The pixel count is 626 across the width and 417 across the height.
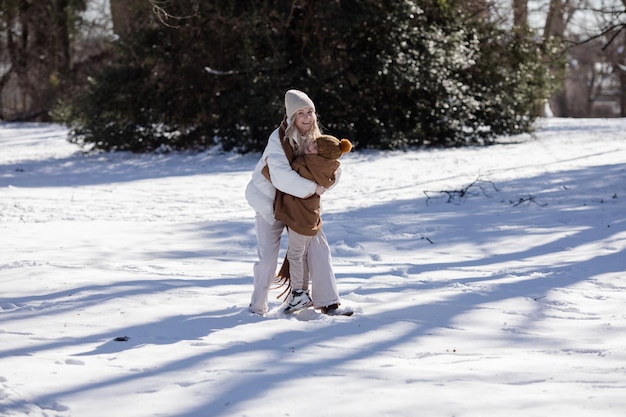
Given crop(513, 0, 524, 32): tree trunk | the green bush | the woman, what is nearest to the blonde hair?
the woman

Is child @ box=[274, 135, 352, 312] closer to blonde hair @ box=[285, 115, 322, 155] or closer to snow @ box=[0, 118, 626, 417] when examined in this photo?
blonde hair @ box=[285, 115, 322, 155]

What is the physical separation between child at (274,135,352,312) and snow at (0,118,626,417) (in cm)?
22

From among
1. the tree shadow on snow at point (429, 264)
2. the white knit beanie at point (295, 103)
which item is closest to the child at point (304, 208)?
the white knit beanie at point (295, 103)

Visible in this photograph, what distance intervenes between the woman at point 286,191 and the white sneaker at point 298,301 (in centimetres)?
5

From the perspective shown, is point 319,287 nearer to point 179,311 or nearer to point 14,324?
point 179,311

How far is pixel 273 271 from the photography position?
5.48 metres

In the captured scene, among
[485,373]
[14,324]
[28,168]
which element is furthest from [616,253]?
[28,168]

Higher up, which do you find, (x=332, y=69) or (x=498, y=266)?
(x=332, y=69)

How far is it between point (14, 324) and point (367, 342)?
209 cm

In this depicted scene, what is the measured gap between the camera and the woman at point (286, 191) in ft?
17.1

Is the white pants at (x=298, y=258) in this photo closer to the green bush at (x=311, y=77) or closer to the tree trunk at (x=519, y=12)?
the green bush at (x=311, y=77)

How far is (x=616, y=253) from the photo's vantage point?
761 centimetres

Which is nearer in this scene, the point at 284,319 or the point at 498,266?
the point at 284,319

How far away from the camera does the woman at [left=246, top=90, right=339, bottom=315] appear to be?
521 cm
